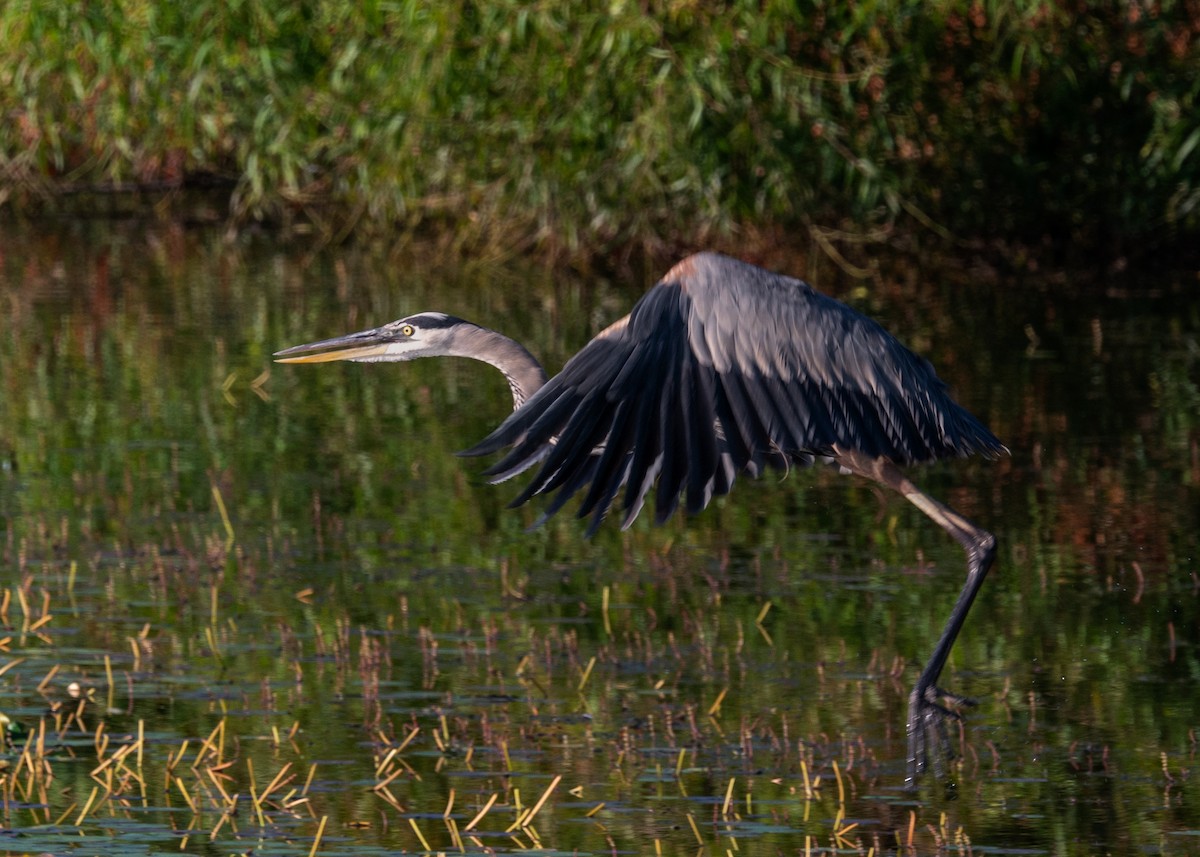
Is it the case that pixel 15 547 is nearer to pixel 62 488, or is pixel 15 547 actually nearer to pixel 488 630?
pixel 62 488

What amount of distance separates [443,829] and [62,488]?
440 cm

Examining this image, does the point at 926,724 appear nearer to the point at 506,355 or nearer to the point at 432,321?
the point at 506,355

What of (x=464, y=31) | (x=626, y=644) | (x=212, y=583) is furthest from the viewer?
(x=464, y=31)

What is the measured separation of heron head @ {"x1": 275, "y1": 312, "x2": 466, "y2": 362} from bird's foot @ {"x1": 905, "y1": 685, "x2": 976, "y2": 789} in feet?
5.21

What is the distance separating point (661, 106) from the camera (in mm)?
13648

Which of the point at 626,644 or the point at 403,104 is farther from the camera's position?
the point at 403,104

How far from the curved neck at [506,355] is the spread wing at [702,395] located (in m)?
0.76

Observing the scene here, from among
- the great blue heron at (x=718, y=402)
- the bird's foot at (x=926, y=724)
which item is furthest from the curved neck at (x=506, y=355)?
the bird's foot at (x=926, y=724)

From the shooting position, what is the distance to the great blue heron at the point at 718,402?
4.97 metres

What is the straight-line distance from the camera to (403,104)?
1504 cm

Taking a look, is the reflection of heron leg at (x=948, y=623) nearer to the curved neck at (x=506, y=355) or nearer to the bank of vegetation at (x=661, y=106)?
the curved neck at (x=506, y=355)

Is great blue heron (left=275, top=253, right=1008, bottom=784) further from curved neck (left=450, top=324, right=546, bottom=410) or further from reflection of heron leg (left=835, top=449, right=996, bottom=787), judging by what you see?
curved neck (left=450, top=324, right=546, bottom=410)

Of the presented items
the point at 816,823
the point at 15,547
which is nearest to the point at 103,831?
the point at 816,823

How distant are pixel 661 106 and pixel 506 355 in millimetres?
7558
